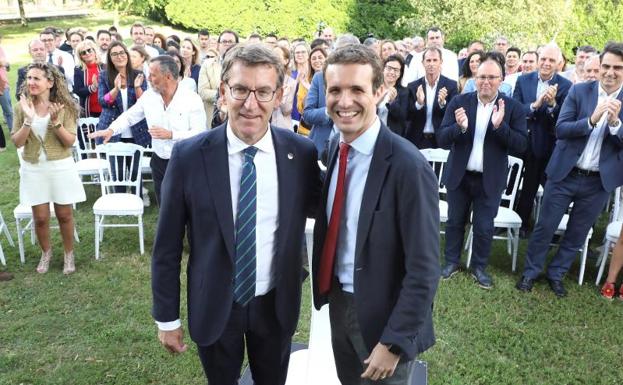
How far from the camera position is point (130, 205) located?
5.51 metres

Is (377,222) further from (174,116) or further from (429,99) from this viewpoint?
(429,99)

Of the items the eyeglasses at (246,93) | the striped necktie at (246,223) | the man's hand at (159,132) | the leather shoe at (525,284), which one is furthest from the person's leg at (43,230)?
the leather shoe at (525,284)

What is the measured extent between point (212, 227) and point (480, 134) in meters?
3.36

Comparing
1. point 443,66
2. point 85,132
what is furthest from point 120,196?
point 443,66

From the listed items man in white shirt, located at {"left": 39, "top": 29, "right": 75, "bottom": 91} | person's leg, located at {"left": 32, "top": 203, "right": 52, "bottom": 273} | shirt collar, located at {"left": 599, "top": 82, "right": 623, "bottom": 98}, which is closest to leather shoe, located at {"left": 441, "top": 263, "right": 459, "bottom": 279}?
shirt collar, located at {"left": 599, "top": 82, "right": 623, "bottom": 98}

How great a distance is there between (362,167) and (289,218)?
1.37ft

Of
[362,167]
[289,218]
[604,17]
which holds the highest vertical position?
[604,17]

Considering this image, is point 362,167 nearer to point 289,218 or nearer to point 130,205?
point 289,218

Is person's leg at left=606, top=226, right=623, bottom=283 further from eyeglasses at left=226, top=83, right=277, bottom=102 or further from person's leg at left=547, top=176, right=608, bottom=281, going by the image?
eyeglasses at left=226, top=83, right=277, bottom=102

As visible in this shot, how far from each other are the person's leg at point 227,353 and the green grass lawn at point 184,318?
131 cm

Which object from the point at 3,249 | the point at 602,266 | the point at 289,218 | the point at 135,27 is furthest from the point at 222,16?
the point at 289,218

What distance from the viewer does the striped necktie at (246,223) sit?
7.20ft

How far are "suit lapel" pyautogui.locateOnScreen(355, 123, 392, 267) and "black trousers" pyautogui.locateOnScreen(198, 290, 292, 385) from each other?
2.09 ft

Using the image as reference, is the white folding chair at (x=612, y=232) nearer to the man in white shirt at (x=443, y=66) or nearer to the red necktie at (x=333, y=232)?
the man in white shirt at (x=443, y=66)
